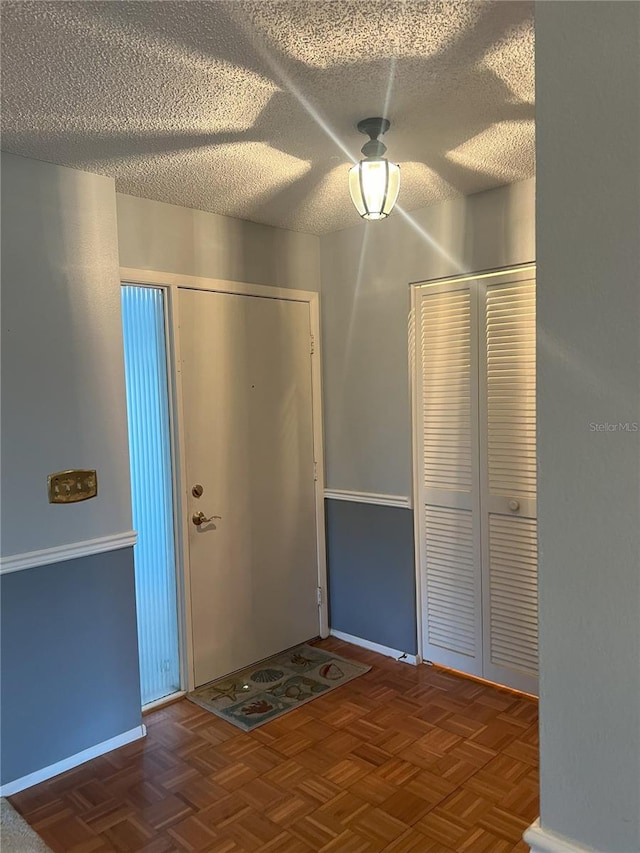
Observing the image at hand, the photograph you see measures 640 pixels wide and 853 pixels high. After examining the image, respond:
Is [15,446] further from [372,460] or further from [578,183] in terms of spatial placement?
[578,183]

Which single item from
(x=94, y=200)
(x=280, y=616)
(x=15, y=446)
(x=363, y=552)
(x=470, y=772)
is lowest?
(x=470, y=772)

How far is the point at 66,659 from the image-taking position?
2.46 m

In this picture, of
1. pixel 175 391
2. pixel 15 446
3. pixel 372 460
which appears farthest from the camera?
pixel 372 460

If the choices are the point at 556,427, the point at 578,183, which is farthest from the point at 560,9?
the point at 556,427

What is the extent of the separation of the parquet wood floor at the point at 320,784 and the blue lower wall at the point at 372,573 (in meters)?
0.47

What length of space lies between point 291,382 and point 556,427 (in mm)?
2650

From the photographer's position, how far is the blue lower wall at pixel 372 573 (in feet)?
11.0

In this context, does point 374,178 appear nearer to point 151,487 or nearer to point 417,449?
point 417,449

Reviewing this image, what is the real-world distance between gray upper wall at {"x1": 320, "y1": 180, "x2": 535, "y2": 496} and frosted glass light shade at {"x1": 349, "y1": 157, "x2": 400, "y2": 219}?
0.89 meters

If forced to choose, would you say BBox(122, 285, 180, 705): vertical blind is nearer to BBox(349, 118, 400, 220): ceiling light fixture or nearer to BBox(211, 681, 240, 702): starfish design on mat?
BBox(211, 681, 240, 702): starfish design on mat

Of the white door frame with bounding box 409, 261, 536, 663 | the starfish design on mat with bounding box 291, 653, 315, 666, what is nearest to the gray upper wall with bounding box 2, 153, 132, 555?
the starfish design on mat with bounding box 291, 653, 315, 666

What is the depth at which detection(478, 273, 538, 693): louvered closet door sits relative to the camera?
9.35 ft

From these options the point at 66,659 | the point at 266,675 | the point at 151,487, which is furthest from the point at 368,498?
the point at 66,659

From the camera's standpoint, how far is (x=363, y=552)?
3.53 metres
